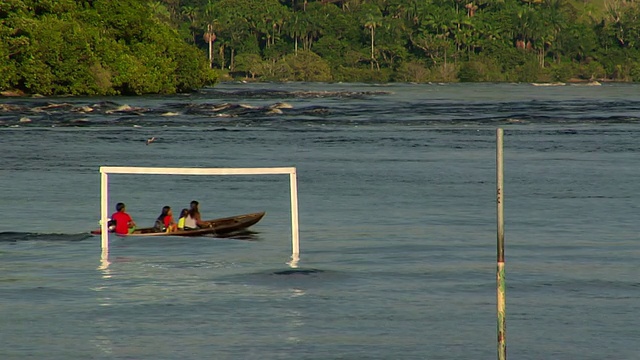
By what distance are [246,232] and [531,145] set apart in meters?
38.3

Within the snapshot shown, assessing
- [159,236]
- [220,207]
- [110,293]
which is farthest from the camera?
[220,207]

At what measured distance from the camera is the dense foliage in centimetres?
12331

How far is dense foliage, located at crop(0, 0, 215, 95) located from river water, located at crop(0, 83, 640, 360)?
52.5 metres

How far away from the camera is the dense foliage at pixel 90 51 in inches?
4855

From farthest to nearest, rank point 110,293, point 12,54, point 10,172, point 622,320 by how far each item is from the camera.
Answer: point 12,54, point 10,172, point 110,293, point 622,320

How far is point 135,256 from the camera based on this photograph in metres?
31.9

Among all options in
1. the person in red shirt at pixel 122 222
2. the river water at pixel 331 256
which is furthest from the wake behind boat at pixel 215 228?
the river water at pixel 331 256

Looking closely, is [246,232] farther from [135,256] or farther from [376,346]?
[376,346]

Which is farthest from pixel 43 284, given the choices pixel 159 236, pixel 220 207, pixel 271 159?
pixel 271 159

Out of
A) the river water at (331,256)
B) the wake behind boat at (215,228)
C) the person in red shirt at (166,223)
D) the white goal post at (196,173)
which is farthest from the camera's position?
the wake behind boat at (215,228)

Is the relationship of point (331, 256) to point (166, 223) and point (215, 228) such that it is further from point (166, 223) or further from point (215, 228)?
point (166, 223)

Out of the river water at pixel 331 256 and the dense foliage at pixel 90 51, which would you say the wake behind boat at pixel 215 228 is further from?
the dense foliage at pixel 90 51

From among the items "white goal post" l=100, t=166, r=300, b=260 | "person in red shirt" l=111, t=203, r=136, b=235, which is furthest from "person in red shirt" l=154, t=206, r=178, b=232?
"white goal post" l=100, t=166, r=300, b=260

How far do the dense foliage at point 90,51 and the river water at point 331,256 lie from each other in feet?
172
